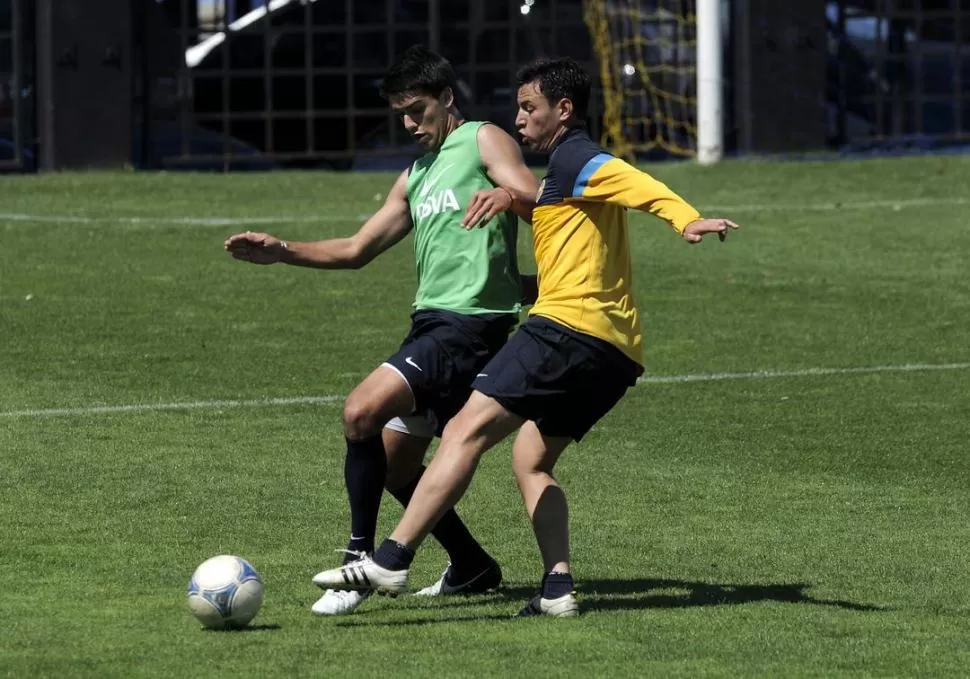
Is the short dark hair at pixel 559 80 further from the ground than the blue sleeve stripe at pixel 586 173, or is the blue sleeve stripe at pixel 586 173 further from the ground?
the short dark hair at pixel 559 80

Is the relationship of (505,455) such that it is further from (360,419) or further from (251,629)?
(251,629)

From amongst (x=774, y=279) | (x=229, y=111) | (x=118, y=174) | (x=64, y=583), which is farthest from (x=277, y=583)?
(x=229, y=111)

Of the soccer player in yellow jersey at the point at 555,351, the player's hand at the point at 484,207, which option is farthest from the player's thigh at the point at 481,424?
the player's hand at the point at 484,207

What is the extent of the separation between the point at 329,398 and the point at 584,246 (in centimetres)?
526

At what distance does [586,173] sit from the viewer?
23.4 feet

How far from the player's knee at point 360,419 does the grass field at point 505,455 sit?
618 millimetres

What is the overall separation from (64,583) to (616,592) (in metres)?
1.97

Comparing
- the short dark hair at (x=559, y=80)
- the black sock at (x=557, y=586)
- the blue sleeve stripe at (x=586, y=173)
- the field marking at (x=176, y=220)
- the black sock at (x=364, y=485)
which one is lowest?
the black sock at (x=557, y=586)

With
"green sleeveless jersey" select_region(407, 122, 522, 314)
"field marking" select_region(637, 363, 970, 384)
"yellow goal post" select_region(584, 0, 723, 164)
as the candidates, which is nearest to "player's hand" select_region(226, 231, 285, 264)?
"green sleeveless jersey" select_region(407, 122, 522, 314)

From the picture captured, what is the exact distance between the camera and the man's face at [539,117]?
23.7ft

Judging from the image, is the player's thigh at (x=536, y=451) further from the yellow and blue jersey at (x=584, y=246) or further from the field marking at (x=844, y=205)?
the field marking at (x=844, y=205)

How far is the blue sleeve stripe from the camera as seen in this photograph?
23.4 feet

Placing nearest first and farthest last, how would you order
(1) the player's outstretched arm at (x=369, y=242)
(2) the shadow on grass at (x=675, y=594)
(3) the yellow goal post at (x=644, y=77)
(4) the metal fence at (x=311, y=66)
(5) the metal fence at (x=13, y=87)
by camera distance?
(2) the shadow on grass at (x=675, y=594), (1) the player's outstretched arm at (x=369, y=242), (5) the metal fence at (x=13, y=87), (4) the metal fence at (x=311, y=66), (3) the yellow goal post at (x=644, y=77)

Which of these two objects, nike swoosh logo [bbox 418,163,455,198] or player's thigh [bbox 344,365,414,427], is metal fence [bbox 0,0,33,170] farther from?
player's thigh [bbox 344,365,414,427]
